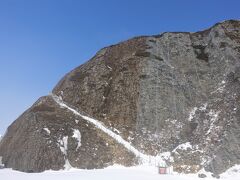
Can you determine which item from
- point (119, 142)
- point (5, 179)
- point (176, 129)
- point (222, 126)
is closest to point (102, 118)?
point (119, 142)

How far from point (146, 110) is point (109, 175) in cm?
1803

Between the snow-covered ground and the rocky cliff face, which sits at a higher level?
the rocky cliff face

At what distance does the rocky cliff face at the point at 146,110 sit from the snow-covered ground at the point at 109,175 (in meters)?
1.64

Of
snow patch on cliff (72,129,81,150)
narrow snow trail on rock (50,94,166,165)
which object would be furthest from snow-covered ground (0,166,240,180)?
snow patch on cliff (72,129,81,150)

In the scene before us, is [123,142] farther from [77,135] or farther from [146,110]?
[146,110]

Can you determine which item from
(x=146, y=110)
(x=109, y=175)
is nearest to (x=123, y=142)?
(x=146, y=110)

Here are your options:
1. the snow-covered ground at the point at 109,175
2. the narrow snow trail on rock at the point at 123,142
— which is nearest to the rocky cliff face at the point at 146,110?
the narrow snow trail on rock at the point at 123,142

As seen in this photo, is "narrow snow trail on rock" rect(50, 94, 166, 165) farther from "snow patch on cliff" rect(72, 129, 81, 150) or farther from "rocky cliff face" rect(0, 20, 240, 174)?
"snow patch on cliff" rect(72, 129, 81, 150)

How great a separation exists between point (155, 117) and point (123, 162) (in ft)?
35.3

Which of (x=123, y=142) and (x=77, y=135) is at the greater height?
(x=77, y=135)

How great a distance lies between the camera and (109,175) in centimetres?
3847

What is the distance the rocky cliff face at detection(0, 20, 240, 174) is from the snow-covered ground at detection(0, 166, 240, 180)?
164 centimetres

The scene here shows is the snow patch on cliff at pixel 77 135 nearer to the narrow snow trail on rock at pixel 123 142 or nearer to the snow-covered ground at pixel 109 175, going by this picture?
the narrow snow trail on rock at pixel 123 142

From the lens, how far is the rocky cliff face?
44.5 m
